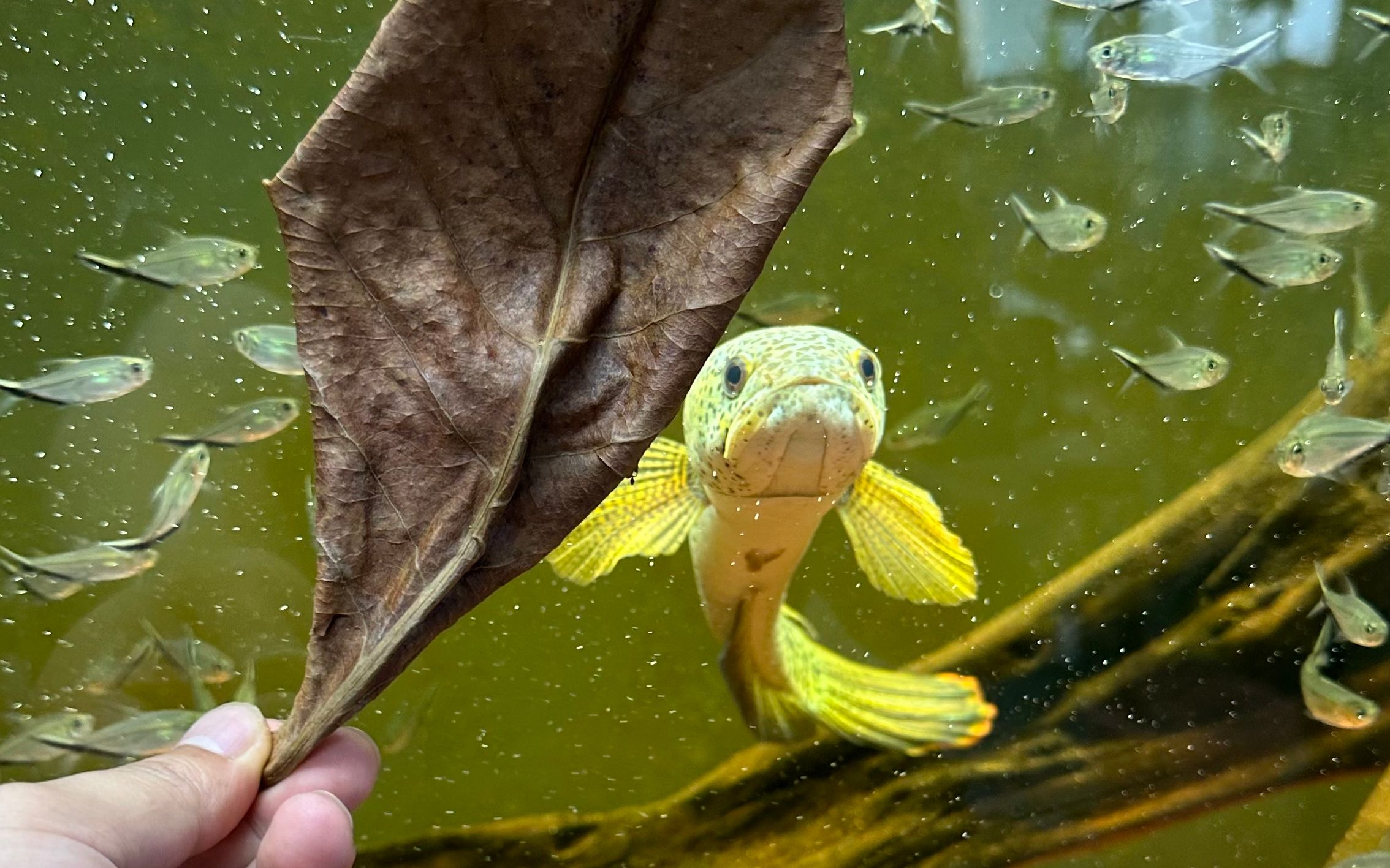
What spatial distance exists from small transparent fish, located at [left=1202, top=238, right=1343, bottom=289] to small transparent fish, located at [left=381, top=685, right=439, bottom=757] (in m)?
3.78

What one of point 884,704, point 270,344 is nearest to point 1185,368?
point 884,704

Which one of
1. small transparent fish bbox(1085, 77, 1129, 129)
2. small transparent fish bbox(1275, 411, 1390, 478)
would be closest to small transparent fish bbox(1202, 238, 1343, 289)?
small transparent fish bbox(1275, 411, 1390, 478)

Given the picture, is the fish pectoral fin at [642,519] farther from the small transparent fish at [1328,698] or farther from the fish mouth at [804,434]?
the small transparent fish at [1328,698]

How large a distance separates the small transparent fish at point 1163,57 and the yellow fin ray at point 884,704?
258 cm

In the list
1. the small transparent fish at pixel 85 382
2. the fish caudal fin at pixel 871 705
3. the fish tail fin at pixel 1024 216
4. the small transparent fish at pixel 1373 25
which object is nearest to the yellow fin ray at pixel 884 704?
the fish caudal fin at pixel 871 705

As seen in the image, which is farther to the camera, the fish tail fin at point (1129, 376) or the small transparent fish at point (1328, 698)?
the fish tail fin at point (1129, 376)

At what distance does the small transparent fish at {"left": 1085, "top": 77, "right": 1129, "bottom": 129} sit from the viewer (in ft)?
11.2

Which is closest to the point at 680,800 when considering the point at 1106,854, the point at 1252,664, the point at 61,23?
the point at 1106,854

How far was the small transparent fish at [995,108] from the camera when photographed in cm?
313

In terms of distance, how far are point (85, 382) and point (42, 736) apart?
1.28 metres

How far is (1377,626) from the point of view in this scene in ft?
9.14

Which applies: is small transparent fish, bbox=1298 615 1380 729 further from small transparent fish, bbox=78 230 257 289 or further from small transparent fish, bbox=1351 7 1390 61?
small transparent fish, bbox=78 230 257 289

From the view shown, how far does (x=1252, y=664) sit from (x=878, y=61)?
331 centimetres

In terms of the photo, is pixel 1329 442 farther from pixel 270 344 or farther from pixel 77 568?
pixel 77 568
